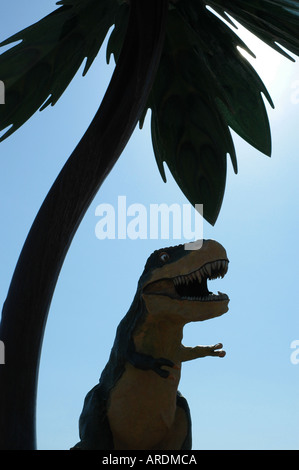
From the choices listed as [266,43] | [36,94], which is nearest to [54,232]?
[36,94]

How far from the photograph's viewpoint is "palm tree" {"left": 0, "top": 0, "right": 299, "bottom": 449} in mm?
3430

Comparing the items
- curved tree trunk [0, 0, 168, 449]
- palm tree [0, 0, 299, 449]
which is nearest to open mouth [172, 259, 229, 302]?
palm tree [0, 0, 299, 449]

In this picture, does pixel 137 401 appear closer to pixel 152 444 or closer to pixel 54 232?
pixel 152 444

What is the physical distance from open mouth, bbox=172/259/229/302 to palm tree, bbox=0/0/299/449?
47cm

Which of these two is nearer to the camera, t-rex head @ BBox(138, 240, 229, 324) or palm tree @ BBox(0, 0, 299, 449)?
palm tree @ BBox(0, 0, 299, 449)

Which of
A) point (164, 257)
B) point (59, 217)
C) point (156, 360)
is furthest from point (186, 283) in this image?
point (59, 217)

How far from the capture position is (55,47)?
160 inches

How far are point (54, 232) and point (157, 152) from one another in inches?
57.6

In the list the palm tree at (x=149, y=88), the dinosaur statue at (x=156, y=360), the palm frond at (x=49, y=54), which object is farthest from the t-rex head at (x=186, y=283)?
the palm frond at (x=49, y=54)

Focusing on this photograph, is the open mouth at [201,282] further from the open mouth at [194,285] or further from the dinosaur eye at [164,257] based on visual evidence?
the dinosaur eye at [164,257]

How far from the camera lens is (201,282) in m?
3.90

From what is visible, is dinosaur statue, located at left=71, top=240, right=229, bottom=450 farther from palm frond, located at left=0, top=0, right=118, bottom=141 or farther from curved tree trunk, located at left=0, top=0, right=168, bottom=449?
palm frond, located at left=0, top=0, right=118, bottom=141

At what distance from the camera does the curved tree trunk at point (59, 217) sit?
3.00m
